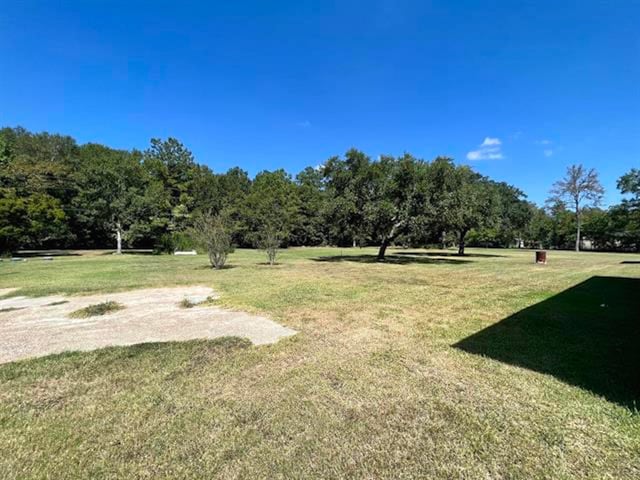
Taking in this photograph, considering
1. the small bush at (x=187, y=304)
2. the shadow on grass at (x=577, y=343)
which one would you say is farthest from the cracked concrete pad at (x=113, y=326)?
the shadow on grass at (x=577, y=343)

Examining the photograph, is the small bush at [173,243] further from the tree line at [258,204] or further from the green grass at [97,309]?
the green grass at [97,309]

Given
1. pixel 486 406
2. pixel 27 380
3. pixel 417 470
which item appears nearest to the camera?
pixel 417 470

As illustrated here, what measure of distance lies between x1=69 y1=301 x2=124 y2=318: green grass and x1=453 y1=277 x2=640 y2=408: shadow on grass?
629 cm

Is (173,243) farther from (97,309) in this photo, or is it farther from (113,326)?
(113,326)

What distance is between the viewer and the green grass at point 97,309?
588cm

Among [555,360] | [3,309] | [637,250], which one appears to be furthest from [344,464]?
[637,250]

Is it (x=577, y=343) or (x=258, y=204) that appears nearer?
(x=577, y=343)

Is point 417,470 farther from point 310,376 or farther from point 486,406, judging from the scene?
point 310,376

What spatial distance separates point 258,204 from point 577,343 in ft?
127

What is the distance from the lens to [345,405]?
273 cm

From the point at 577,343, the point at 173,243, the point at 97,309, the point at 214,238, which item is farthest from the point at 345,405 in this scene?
the point at 173,243

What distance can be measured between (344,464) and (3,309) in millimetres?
7721

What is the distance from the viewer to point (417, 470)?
1.96m

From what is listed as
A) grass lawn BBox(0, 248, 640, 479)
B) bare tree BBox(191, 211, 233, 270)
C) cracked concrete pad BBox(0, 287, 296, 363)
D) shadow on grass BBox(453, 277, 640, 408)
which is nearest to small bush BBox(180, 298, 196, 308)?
cracked concrete pad BBox(0, 287, 296, 363)
